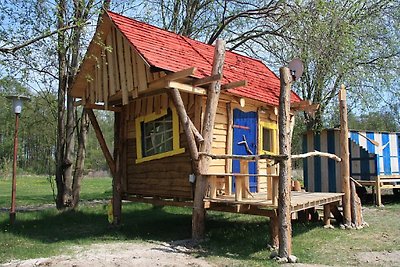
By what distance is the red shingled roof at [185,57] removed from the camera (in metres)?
9.59

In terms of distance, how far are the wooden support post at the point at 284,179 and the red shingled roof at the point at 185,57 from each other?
234 centimetres

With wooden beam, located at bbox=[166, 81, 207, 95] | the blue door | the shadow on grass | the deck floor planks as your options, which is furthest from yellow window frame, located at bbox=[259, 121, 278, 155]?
wooden beam, located at bbox=[166, 81, 207, 95]

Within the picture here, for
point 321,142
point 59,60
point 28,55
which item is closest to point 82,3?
point 28,55

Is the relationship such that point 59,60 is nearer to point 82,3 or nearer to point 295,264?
point 82,3

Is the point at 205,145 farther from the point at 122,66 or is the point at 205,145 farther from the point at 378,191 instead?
the point at 378,191

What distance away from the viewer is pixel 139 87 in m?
9.63

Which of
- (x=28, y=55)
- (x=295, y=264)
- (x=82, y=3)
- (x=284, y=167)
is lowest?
(x=295, y=264)

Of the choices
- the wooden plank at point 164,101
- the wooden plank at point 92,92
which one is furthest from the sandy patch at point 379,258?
the wooden plank at point 92,92

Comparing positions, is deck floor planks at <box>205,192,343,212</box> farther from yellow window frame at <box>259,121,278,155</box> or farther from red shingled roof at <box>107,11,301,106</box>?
red shingled roof at <box>107,11,301,106</box>

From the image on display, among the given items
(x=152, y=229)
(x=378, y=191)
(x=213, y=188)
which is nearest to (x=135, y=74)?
(x=213, y=188)

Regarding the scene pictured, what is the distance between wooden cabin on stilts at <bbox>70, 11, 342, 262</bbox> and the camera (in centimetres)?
888

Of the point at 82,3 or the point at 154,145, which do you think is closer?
the point at 82,3

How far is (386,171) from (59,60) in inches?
511

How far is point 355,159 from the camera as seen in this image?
55.2ft
